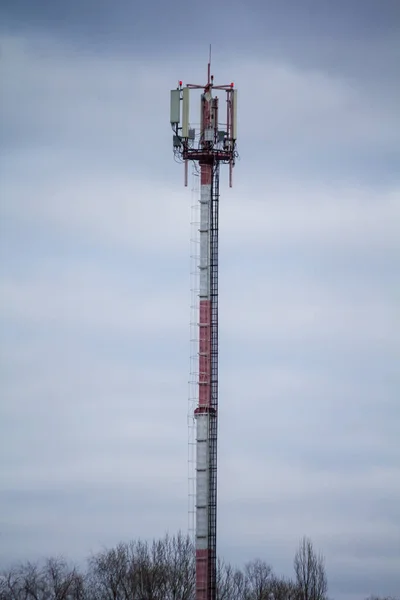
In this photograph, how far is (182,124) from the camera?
103625 mm

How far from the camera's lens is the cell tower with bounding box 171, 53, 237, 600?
9856 centimetres

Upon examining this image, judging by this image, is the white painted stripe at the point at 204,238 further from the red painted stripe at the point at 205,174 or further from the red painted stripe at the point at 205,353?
the red painted stripe at the point at 205,353

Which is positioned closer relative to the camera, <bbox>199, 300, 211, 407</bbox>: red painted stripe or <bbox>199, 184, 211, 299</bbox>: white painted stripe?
<bbox>199, 300, 211, 407</bbox>: red painted stripe

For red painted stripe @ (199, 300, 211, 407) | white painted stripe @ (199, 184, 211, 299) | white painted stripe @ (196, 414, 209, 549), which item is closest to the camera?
white painted stripe @ (196, 414, 209, 549)

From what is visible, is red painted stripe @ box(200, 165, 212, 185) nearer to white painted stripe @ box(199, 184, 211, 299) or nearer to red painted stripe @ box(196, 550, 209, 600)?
white painted stripe @ box(199, 184, 211, 299)

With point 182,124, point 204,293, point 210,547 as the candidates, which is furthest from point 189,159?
point 210,547

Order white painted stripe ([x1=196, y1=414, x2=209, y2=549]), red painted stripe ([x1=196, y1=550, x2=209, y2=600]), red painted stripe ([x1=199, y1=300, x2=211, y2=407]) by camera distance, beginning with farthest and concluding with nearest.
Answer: red painted stripe ([x1=199, y1=300, x2=211, y2=407]) → white painted stripe ([x1=196, y1=414, x2=209, y2=549]) → red painted stripe ([x1=196, y1=550, x2=209, y2=600])

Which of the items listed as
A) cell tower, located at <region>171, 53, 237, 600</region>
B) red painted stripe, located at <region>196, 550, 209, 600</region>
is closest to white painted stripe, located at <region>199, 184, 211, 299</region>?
cell tower, located at <region>171, 53, 237, 600</region>

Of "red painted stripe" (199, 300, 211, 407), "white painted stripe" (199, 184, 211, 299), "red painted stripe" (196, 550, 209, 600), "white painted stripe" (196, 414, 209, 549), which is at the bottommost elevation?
"red painted stripe" (196, 550, 209, 600)

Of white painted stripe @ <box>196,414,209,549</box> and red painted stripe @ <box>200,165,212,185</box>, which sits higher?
red painted stripe @ <box>200,165,212,185</box>

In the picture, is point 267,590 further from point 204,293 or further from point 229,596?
point 204,293

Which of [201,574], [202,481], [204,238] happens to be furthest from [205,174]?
[201,574]

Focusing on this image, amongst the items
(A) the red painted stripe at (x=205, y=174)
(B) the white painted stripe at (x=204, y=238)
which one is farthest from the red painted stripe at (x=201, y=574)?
(A) the red painted stripe at (x=205, y=174)

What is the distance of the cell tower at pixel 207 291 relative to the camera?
98.6 meters
